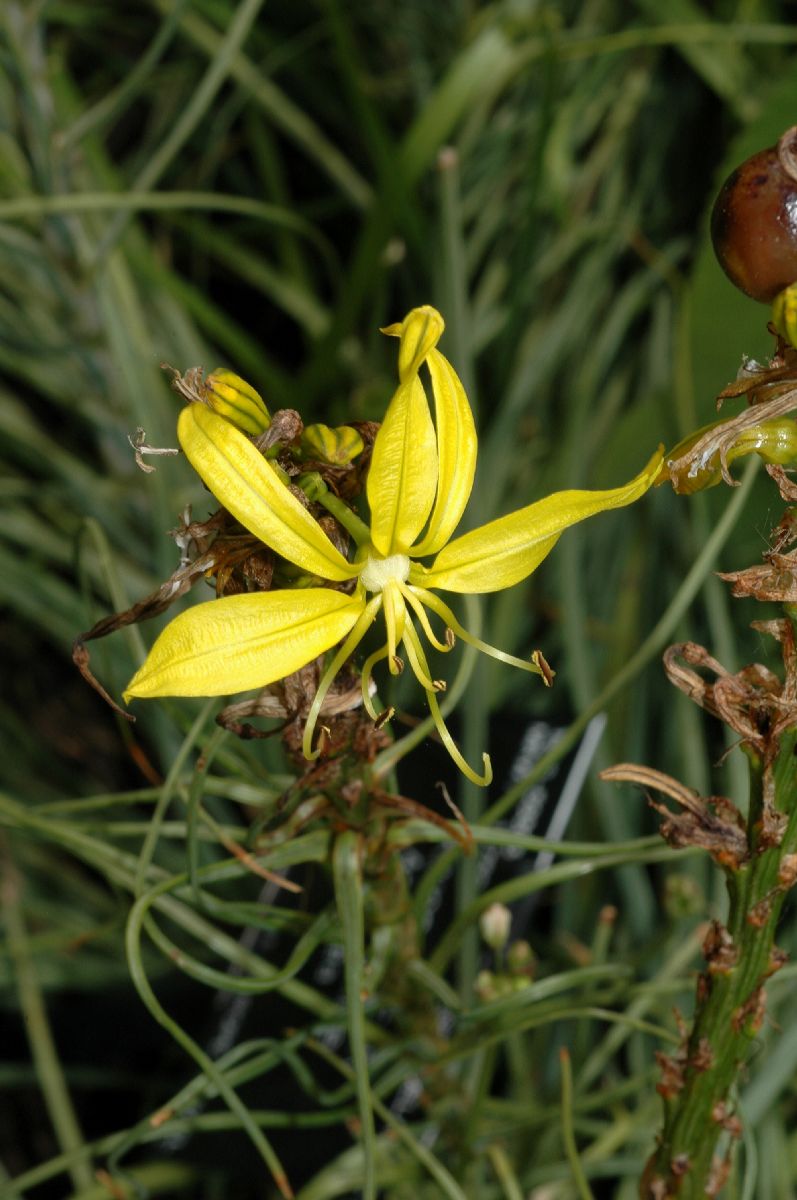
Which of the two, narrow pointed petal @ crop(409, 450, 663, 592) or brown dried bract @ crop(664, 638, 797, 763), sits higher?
narrow pointed petal @ crop(409, 450, 663, 592)

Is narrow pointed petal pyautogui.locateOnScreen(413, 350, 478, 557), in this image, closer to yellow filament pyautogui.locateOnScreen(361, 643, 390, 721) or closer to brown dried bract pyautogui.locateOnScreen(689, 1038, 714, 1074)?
yellow filament pyautogui.locateOnScreen(361, 643, 390, 721)

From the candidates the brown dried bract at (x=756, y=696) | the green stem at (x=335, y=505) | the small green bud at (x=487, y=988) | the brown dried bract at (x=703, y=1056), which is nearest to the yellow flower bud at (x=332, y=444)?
the green stem at (x=335, y=505)

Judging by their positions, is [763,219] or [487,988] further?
[487,988]

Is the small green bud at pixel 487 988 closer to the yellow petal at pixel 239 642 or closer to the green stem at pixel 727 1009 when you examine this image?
the green stem at pixel 727 1009

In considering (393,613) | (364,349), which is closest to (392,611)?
(393,613)

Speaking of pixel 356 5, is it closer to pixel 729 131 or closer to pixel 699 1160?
pixel 729 131

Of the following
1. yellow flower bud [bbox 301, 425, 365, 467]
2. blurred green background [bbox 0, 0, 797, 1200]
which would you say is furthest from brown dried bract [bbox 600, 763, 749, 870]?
blurred green background [bbox 0, 0, 797, 1200]

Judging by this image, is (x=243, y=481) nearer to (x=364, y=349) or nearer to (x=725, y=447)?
(x=725, y=447)
